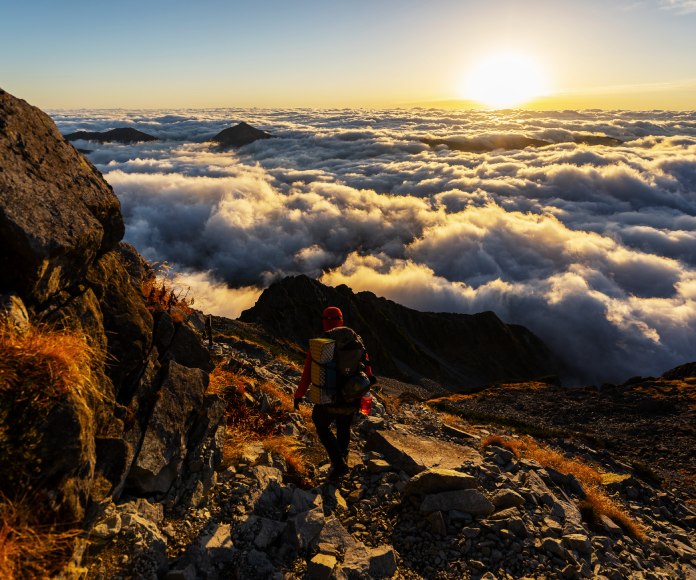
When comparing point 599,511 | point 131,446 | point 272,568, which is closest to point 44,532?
point 131,446

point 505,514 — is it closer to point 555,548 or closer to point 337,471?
point 555,548

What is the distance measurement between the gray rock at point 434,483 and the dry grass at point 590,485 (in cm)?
360

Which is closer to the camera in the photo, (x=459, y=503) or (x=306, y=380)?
(x=459, y=503)

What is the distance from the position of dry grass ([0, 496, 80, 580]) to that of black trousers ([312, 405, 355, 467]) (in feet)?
13.9

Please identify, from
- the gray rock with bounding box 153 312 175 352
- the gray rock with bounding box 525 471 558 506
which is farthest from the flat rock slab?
the gray rock with bounding box 153 312 175 352

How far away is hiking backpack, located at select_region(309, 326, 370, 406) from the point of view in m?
7.39

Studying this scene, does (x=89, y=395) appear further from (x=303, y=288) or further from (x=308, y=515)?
(x=303, y=288)

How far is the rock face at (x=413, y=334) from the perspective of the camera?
105 meters

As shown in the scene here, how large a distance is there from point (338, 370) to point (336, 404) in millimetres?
628

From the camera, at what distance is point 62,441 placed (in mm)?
4172

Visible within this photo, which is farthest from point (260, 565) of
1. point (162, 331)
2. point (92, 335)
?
point (162, 331)

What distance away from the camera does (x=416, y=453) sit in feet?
31.8

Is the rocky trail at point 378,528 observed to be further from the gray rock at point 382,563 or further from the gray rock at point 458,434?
the gray rock at point 458,434

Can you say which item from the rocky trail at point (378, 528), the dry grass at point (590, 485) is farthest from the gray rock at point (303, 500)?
the dry grass at point (590, 485)
